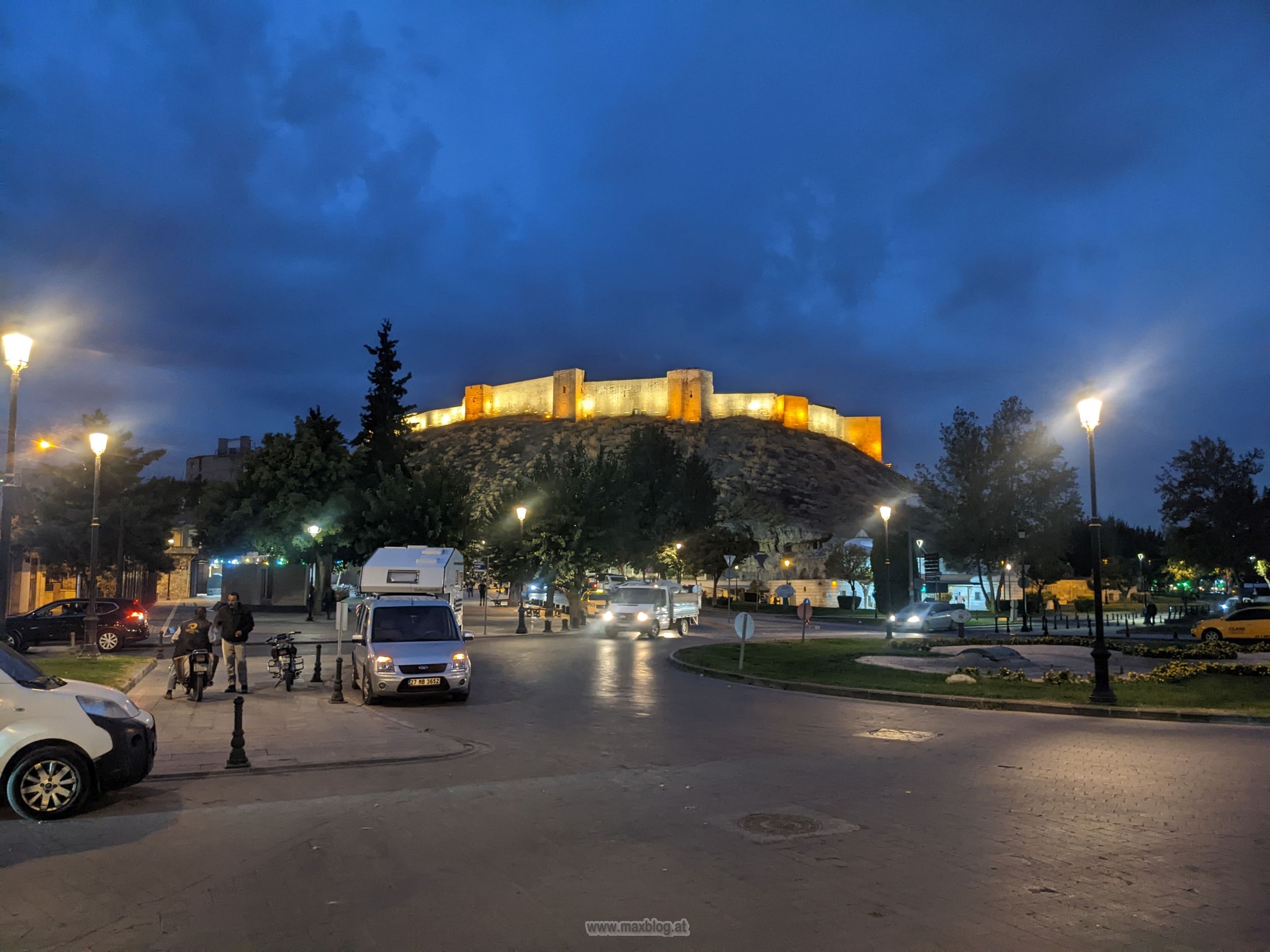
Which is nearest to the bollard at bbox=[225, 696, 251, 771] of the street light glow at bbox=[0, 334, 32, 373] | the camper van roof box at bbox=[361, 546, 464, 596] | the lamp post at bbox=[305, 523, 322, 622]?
the street light glow at bbox=[0, 334, 32, 373]

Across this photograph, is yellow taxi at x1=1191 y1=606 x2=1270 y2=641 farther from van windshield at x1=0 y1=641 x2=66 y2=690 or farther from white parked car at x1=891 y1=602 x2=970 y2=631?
van windshield at x1=0 y1=641 x2=66 y2=690

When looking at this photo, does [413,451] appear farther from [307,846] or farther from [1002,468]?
[307,846]

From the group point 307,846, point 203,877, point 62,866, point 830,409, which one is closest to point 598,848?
point 307,846

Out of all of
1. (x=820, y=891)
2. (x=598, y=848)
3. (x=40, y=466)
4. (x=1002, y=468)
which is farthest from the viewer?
(x=40, y=466)

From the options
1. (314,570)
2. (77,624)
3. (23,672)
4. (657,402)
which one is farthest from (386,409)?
(657,402)

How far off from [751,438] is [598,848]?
129870mm

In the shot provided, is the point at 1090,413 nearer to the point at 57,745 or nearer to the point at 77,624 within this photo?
the point at 57,745

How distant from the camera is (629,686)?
17.2m

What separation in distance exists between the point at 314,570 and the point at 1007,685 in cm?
3772

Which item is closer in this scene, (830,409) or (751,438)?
(751,438)

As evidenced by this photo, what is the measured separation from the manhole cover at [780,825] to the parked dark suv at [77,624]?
2265 cm

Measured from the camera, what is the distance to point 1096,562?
50.4 ft

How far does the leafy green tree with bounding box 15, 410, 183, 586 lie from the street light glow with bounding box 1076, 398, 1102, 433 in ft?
126

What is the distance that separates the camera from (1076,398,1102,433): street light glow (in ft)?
50.4
